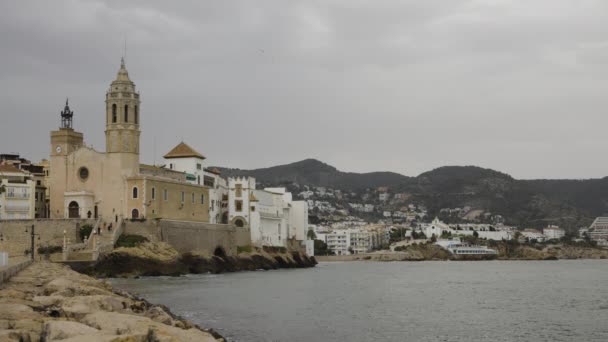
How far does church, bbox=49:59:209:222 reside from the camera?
228ft

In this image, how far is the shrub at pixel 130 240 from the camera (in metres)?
63.7

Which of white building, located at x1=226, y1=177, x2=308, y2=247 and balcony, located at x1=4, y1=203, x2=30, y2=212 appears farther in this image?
white building, located at x1=226, y1=177, x2=308, y2=247

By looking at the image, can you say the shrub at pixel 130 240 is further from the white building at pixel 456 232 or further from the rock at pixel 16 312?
the white building at pixel 456 232

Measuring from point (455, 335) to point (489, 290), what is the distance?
26.1 metres

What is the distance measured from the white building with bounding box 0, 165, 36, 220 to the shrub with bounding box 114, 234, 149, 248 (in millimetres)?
10659

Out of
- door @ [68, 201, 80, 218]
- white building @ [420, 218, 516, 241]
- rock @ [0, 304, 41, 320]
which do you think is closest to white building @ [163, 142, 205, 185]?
door @ [68, 201, 80, 218]

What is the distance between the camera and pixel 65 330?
51.5ft

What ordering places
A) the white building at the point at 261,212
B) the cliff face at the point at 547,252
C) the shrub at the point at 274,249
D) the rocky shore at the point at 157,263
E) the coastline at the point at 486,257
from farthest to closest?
the cliff face at the point at 547,252
the coastline at the point at 486,257
the shrub at the point at 274,249
the white building at the point at 261,212
the rocky shore at the point at 157,263

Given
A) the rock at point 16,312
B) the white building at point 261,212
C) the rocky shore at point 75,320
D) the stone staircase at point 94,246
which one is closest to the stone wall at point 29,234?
the stone staircase at point 94,246

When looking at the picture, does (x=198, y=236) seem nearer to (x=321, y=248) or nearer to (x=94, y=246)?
(x=94, y=246)

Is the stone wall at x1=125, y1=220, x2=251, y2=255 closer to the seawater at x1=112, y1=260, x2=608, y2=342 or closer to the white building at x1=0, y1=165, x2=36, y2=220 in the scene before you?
the seawater at x1=112, y1=260, x2=608, y2=342

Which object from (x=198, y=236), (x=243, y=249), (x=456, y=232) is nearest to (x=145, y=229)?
(x=198, y=236)

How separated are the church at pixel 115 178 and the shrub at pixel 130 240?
3285 millimetres

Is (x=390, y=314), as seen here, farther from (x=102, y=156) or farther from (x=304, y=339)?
(x=102, y=156)
